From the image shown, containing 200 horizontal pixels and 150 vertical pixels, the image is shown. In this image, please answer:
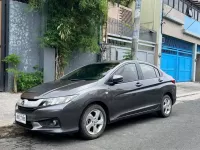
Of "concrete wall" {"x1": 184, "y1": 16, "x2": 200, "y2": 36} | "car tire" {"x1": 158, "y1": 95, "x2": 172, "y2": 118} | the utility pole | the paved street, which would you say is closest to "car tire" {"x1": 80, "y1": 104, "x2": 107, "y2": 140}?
the paved street

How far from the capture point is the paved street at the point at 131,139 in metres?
4.66

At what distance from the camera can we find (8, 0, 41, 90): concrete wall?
9453 mm

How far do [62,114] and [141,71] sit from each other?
259 centimetres

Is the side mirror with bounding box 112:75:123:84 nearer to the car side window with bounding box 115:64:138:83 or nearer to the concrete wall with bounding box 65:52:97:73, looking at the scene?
the car side window with bounding box 115:64:138:83

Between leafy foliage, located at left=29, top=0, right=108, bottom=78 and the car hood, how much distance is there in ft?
14.9

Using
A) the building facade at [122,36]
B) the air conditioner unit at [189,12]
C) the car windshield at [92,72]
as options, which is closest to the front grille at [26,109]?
the car windshield at [92,72]

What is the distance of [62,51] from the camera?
1009 centimetres

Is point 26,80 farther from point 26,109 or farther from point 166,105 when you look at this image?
point 166,105

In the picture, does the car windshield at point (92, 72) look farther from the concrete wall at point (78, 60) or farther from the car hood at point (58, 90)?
the concrete wall at point (78, 60)

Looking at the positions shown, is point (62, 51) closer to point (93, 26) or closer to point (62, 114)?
point (93, 26)

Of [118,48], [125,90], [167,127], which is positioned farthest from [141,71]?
[118,48]

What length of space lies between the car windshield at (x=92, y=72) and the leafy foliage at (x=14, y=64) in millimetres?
3602

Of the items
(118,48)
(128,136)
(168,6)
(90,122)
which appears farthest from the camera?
(168,6)

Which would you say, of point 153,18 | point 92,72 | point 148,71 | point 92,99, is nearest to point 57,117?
point 92,99
